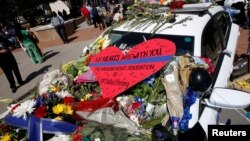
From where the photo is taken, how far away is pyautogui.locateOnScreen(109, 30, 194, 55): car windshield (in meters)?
3.72

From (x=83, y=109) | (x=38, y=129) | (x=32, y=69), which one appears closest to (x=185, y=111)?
(x=83, y=109)

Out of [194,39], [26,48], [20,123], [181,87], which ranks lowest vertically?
[26,48]

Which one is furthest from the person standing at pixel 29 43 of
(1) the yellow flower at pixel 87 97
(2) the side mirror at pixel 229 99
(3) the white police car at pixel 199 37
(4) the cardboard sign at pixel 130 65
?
(2) the side mirror at pixel 229 99

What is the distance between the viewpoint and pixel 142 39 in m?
4.16

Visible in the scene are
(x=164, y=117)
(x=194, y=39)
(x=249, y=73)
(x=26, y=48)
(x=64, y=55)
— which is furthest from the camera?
(x=64, y=55)

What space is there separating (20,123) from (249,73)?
13.1 feet

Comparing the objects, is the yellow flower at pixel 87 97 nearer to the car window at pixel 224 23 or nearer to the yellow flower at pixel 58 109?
the yellow flower at pixel 58 109

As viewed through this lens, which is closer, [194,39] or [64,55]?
[194,39]

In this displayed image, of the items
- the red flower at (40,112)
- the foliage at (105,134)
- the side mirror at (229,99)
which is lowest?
the foliage at (105,134)

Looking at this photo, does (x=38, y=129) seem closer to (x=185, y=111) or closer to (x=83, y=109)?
(x=83, y=109)

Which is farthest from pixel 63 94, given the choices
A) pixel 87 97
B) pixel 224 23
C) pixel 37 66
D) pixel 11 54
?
pixel 37 66

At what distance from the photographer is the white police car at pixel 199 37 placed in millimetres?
2883

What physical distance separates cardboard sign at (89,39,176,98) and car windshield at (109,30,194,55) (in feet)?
0.85

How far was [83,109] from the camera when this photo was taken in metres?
3.14
